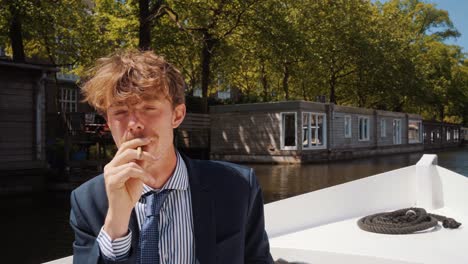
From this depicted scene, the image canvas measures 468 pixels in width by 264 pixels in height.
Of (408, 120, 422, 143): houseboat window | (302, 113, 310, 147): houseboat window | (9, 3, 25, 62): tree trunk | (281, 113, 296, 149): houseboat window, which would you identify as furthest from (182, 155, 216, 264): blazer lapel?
(408, 120, 422, 143): houseboat window

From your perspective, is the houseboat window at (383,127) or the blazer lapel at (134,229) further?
the houseboat window at (383,127)

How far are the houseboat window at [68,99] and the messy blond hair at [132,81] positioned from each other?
33.0m

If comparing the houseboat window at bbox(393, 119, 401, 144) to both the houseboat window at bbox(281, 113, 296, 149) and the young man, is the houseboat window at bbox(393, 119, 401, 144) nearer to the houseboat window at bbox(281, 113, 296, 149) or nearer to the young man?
the houseboat window at bbox(281, 113, 296, 149)

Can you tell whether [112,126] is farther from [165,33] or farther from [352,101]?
[352,101]

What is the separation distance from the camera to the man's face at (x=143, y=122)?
1346 millimetres

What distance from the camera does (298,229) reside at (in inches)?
190

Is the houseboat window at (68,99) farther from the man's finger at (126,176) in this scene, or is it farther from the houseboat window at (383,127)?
the man's finger at (126,176)

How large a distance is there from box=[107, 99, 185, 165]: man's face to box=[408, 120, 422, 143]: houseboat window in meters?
41.1

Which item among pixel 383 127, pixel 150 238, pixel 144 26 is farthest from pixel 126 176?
pixel 383 127

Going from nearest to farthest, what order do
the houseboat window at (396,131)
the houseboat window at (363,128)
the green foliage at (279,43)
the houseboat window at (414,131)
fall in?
1. the green foliage at (279,43)
2. the houseboat window at (363,128)
3. the houseboat window at (396,131)
4. the houseboat window at (414,131)

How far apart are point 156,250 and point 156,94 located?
0.48 meters

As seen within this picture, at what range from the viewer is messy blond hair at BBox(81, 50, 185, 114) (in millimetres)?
1375

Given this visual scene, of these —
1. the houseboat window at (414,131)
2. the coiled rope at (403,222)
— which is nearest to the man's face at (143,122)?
the coiled rope at (403,222)

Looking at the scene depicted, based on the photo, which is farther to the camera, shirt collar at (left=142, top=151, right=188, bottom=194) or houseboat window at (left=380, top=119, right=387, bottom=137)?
houseboat window at (left=380, top=119, right=387, bottom=137)
